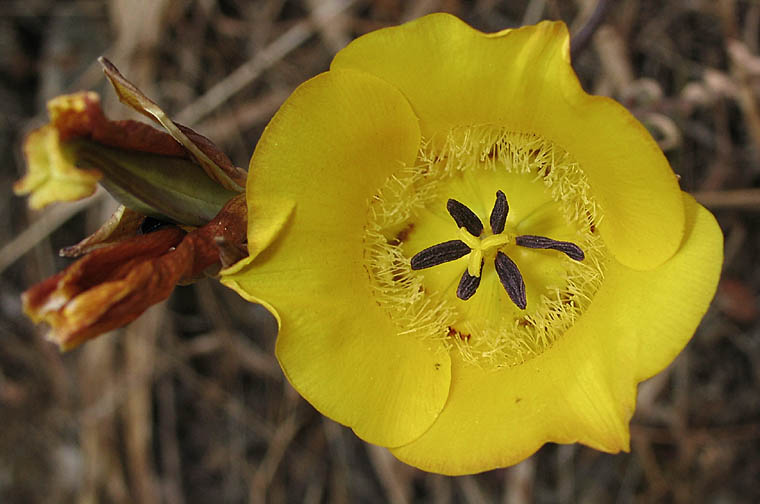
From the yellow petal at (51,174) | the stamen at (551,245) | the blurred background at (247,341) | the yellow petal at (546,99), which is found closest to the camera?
the yellow petal at (51,174)

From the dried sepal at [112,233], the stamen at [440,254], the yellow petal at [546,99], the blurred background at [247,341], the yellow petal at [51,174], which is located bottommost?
the blurred background at [247,341]

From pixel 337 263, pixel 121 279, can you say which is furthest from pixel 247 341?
pixel 121 279

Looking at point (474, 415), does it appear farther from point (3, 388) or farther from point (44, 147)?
point (3, 388)

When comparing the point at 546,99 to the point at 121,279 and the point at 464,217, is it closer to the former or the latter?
the point at 464,217

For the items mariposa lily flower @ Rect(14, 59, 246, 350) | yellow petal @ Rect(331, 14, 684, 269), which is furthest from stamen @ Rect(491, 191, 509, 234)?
mariposa lily flower @ Rect(14, 59, 246, 350)

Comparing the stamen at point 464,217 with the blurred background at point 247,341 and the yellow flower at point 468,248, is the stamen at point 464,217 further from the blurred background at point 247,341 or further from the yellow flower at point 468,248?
the blurred background at point 247,341

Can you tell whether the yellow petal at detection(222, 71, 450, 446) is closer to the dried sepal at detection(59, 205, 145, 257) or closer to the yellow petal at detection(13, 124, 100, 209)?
the dried sepal at detection(59, 205, 145, 257)

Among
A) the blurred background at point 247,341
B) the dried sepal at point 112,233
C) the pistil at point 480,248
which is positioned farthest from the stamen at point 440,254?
the blurred background at point 247,341
